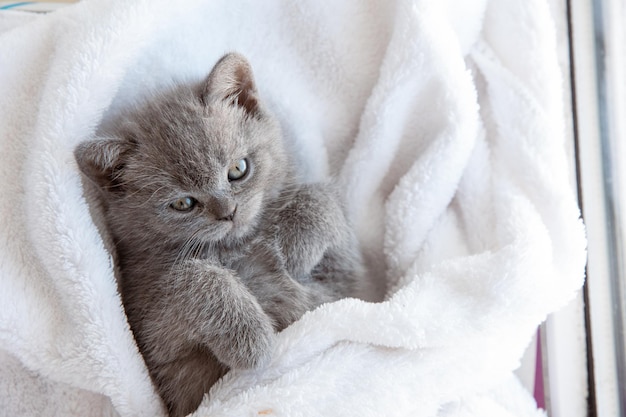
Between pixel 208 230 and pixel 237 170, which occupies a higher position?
pixel 237 170

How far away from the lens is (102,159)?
105 cm

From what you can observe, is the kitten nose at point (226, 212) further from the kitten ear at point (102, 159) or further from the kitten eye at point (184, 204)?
the kitten ear at point (102, 159)

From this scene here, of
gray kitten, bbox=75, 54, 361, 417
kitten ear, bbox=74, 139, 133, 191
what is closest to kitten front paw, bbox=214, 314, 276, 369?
gray kitten, bbox=75, 54, 361, 417

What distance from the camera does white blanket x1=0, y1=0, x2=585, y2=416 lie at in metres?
1.05

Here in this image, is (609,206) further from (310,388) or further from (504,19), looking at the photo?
(310,388)

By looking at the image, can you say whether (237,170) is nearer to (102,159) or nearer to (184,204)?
(184,204)

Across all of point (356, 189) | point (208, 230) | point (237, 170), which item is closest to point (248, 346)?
point (208, 230)

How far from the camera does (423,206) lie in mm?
1271

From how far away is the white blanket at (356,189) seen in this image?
1051 mm

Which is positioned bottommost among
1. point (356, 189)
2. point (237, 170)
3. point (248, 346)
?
point (248, 346)

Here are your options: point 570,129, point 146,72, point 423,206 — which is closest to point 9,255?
point 146,72

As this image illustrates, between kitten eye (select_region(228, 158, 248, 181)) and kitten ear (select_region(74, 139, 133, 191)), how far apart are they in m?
0.20

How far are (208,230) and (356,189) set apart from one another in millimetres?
412

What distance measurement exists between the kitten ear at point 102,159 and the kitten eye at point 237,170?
7.9 inches
